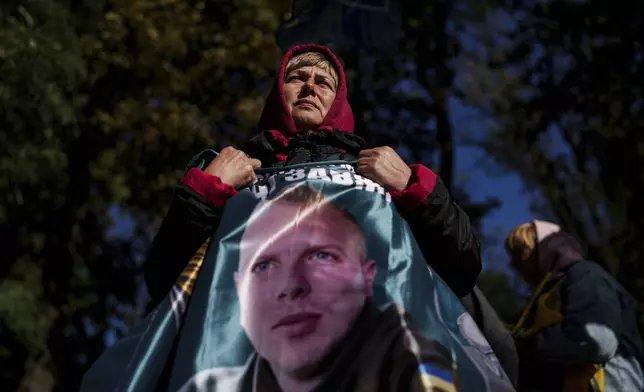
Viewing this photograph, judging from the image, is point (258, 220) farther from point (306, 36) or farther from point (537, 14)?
point (537, 14)

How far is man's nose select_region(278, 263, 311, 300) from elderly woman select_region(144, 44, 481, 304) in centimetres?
36

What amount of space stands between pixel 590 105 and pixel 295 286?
7121mm

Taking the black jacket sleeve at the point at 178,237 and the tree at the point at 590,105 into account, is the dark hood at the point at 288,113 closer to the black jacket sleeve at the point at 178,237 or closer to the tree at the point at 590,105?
the black jacket sleeve at the point at 178,237

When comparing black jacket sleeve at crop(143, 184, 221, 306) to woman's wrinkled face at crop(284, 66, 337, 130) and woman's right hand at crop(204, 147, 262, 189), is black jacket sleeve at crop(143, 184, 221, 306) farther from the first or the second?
woman's wrinkled face at crop(284, 66, 337, 130)

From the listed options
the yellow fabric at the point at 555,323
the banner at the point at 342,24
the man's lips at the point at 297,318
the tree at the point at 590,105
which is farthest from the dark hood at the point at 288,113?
the tree at the point at 590,105

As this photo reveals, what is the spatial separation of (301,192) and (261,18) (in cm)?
787

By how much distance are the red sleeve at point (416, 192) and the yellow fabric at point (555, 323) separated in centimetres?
212

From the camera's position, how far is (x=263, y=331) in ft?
7.63

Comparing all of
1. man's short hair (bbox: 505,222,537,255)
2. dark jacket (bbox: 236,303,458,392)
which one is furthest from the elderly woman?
man's short hair (bbox: 505,222,537,255)

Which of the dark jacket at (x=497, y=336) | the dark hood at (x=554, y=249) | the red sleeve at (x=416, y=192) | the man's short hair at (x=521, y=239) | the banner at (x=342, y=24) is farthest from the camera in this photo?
the banner at (x=342, y=24)

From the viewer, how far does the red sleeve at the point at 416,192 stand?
260cm

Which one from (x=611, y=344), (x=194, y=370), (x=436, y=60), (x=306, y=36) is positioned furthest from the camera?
(x=436, y=60)

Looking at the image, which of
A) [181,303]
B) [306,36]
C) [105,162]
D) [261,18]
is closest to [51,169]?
[105,162]

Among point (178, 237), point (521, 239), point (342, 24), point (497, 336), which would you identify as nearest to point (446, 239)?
point (178, 237)
